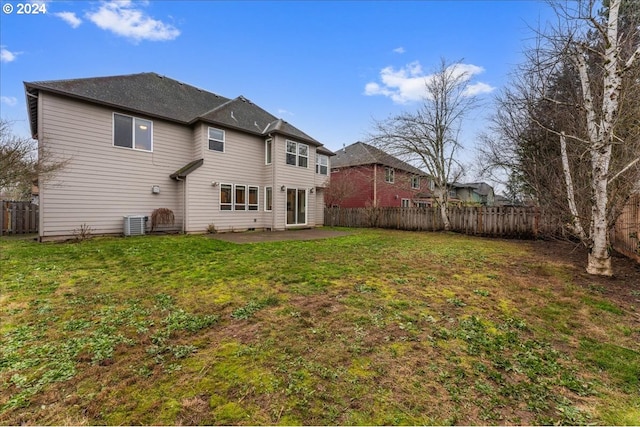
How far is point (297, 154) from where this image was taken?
15.0 meters

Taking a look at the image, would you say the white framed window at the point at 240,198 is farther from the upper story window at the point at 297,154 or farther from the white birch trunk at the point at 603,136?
the white birch trunk at the point at 603,136

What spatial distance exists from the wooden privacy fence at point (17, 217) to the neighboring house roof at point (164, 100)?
3.36m

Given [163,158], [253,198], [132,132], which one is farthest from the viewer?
[253,198]

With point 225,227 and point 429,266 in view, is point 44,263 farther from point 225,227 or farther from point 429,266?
point 429,266

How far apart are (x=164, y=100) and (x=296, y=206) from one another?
317 inches

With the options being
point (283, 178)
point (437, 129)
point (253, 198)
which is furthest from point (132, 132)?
point (437, 129)

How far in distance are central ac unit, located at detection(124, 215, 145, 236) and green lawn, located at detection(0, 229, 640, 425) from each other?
200 inches

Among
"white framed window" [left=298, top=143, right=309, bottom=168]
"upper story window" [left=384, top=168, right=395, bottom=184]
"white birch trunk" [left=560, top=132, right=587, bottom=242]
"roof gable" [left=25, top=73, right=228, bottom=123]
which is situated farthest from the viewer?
"upper story window" [left=384, top=168, right=395, bottom=184]

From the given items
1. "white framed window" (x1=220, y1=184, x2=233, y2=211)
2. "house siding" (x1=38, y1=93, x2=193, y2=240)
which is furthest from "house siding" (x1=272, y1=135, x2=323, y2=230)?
"house siding" (x1=38, y1=93, x2=193, y2=240)

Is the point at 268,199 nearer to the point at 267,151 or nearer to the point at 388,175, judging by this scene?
the point at 267,151

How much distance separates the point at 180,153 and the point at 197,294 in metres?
9.82

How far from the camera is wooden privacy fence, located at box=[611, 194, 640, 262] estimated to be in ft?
20.7

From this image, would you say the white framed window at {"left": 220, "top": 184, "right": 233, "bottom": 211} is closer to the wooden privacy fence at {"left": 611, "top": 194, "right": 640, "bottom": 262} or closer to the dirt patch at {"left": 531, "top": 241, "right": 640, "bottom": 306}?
the dirt patch at {"left": 531, "top": 241, "right": 640, "bottom": 306}

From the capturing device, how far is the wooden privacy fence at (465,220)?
1178 centimetres
